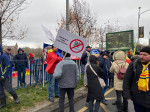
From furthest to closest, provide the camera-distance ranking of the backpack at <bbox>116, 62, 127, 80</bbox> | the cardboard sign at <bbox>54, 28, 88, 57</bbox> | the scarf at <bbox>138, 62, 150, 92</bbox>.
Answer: the backpack at <bbox>116, 62, 127, 80</bbox>
the cardboard sign at <bbox>54, 28, 88, 57</bbox>
the scarf at <bbox>138, 62, 150, 92</bbox>

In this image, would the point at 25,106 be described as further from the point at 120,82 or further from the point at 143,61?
the point at 143,61

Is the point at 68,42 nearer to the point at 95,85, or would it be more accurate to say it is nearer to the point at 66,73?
the point at 66,73

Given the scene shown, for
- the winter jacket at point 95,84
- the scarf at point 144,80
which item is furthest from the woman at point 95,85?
the scarf at point 144,80

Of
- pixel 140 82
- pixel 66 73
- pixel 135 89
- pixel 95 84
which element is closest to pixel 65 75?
pixel 66 73

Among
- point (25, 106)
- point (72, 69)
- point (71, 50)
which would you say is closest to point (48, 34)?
point (71, 50)

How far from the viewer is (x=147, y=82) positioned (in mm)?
2496

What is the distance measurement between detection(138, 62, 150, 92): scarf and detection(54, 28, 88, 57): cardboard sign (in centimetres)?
198

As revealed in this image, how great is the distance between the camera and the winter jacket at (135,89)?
2.54m

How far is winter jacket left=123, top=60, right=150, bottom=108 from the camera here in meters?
2.54

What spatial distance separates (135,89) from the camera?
2.69 m

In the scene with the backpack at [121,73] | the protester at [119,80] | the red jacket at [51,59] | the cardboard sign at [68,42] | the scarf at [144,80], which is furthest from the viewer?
the red jacket at [51,59]

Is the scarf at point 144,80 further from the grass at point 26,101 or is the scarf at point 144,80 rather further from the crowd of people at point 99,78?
the grass at point 26,101

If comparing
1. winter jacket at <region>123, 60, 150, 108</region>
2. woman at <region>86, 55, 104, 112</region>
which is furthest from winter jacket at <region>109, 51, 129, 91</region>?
winter jacket at <region>123, 60, 150, 108</region>

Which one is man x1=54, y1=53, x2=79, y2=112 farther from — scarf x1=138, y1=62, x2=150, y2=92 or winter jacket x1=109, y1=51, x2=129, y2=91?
scarf x1=138, y1=62, x2=150, y2=92
